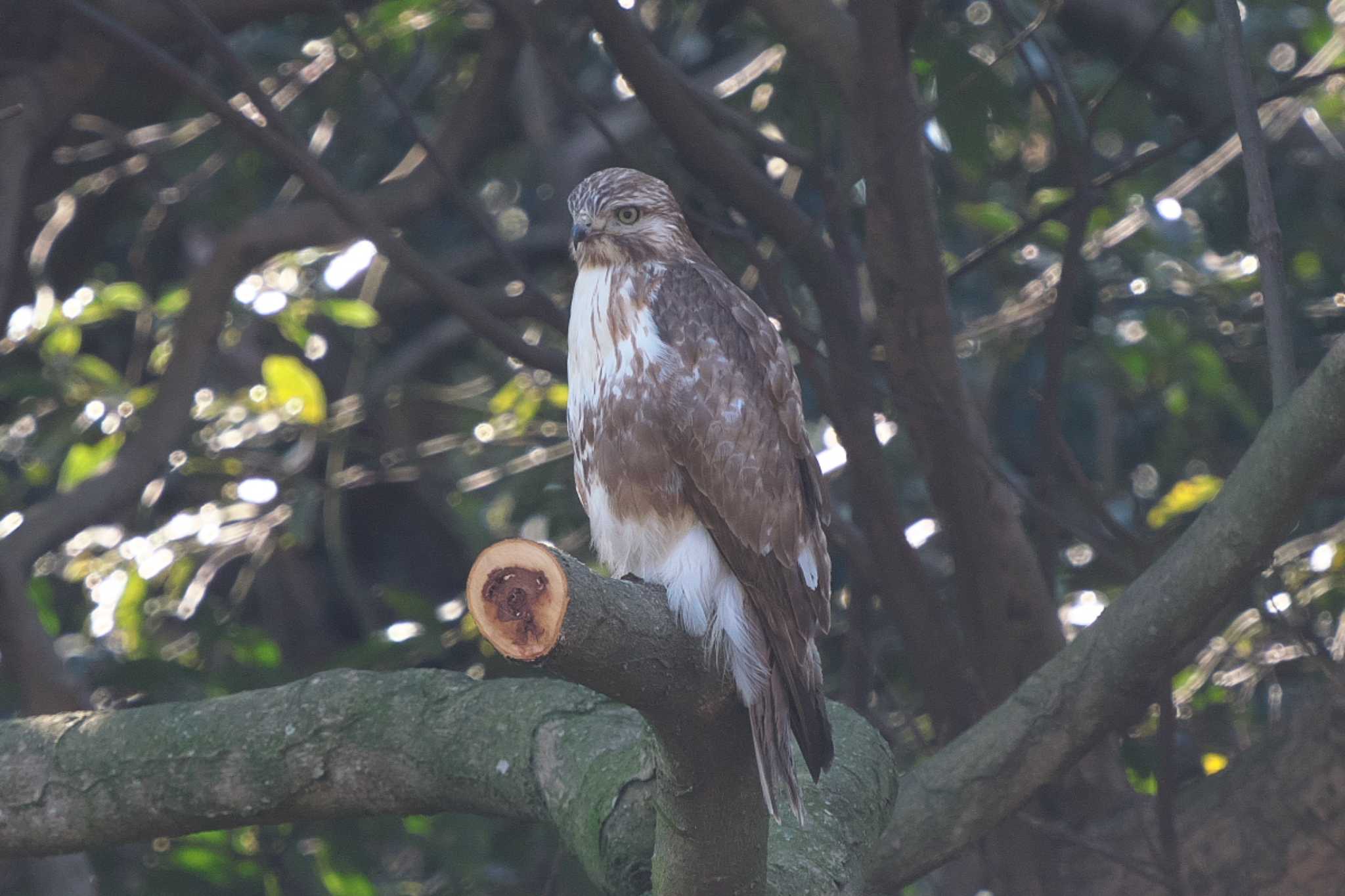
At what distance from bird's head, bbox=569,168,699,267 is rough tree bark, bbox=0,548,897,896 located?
0.97 meters

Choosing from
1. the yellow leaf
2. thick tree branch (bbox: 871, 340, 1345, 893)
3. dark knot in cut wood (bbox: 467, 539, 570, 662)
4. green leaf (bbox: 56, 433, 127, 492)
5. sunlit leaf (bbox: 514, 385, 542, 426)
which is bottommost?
thick tree branch (bbox: 871, 340, 1345, 893)

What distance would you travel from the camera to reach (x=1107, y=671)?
10.3 feet

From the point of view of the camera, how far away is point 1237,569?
2926mm

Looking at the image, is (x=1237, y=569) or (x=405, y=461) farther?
(x=405, y=461)

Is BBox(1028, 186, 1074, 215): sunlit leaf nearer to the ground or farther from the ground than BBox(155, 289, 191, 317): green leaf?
nearer to the ground

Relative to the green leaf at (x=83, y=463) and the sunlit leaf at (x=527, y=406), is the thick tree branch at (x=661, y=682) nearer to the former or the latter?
the sunlit leaf at (x=527, y=406)

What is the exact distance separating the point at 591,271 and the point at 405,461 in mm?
1996

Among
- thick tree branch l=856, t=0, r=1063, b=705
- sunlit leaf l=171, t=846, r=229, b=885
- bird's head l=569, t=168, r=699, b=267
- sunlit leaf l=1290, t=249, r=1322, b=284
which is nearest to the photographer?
bird's head l=569, t=168, r=699, b=267

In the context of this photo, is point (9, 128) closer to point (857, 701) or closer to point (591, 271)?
point (591, 271)

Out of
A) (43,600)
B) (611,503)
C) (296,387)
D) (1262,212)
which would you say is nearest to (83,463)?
(43,600)

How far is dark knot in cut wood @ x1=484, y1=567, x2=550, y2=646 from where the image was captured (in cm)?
198

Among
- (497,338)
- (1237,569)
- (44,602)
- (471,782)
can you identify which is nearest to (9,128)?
(44,602)

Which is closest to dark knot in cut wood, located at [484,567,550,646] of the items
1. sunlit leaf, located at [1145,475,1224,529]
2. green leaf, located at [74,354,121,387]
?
sunlit leaf, located at [1145,475,1224,529]

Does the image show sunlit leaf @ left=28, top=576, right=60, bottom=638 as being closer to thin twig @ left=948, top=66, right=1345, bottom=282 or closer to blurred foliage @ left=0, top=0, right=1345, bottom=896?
blurred foliage @ left=0, top=0, right=1345, bottom=896
